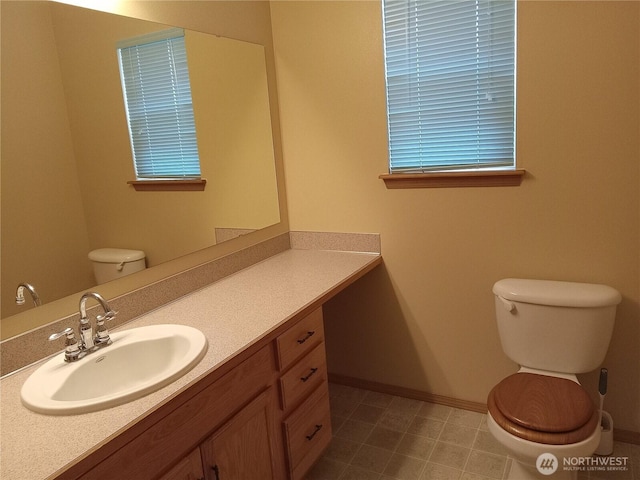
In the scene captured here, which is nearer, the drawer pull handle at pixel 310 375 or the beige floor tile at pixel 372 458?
the drawer pull handle at pixel 310 375

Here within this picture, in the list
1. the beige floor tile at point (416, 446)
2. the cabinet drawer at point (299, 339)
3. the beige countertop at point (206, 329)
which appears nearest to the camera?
the beige countertop at point (206, 329)

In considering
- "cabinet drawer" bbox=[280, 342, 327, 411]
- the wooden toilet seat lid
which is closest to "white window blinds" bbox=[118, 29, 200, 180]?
"cabinet drawer" bbox=[280, 342, 327, 411]

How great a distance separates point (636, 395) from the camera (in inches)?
80.7

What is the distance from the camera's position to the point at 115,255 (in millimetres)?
1691

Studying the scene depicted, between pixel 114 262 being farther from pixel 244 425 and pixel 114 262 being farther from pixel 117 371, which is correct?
pixel 244 425

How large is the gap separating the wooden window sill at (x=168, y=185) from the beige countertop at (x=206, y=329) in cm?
44

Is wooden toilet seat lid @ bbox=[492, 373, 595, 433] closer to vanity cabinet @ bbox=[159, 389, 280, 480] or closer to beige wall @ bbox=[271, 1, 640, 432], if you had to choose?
beige wall @ bbox=[271, 1, 640, 432]

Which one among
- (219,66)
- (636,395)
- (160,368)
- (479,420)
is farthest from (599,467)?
(219,66)

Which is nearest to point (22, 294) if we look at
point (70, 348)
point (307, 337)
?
point (70, 348)

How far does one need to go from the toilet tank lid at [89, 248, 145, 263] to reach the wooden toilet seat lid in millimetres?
1431

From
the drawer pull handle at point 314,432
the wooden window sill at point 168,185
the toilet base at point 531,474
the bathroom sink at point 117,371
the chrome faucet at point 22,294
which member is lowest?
the toilet base at point 531,474

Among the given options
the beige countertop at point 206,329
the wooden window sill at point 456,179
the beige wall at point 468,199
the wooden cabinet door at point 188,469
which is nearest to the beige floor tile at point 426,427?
the beige wall at point 468,199

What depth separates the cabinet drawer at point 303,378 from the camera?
1.72 meters

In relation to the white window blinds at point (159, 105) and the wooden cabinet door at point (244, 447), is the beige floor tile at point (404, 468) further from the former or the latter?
the white window blinds at point (159, 105)
